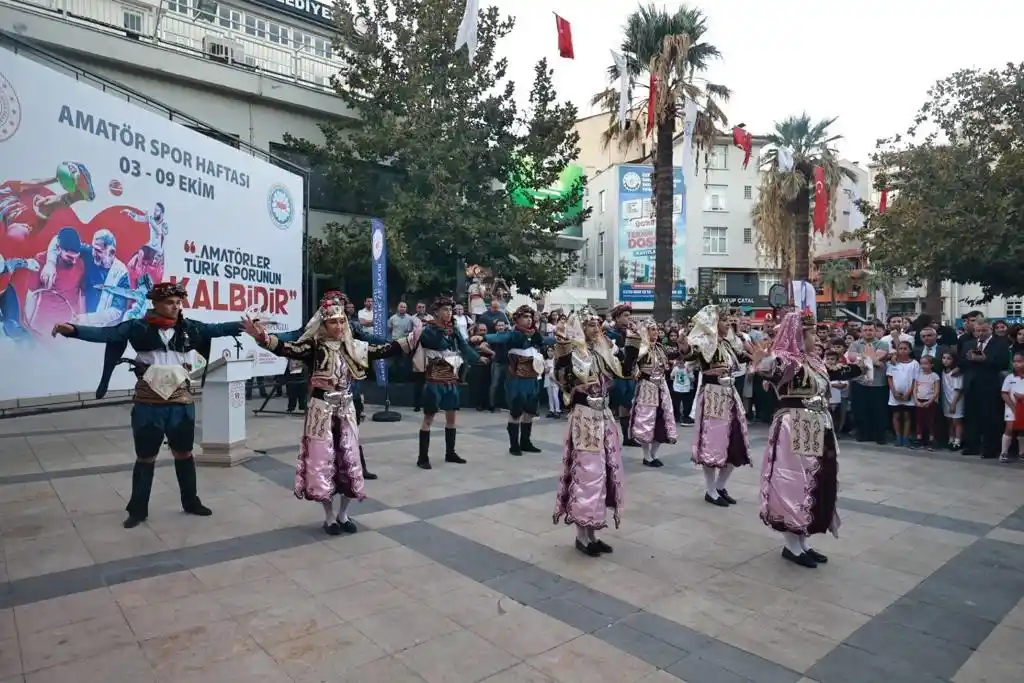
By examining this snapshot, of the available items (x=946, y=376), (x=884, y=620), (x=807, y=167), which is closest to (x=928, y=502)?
(x=884, y=620)

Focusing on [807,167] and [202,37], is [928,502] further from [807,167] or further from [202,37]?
[807,167]

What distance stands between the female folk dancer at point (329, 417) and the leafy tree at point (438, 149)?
33.2ft

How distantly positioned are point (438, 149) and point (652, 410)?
1028 cm

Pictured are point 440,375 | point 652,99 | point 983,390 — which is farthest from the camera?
point 652,99

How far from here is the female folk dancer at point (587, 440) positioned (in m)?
5.00

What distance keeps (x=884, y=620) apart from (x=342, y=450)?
13.1 feet

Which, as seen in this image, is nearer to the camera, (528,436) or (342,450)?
(342,450)

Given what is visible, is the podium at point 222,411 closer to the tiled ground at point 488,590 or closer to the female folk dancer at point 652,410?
the tiled ground at point 488,590

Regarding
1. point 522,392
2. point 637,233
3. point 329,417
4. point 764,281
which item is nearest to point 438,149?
point 522,392

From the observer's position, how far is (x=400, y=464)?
829cm

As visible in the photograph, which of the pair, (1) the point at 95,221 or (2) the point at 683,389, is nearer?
(1) the point at 95,221

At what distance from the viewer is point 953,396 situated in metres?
10.1

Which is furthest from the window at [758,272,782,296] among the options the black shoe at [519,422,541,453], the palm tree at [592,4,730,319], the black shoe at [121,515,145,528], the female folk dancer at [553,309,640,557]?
the black shoe at [121,515,145,528]

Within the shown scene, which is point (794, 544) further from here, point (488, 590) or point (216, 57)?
point (216, 57)
